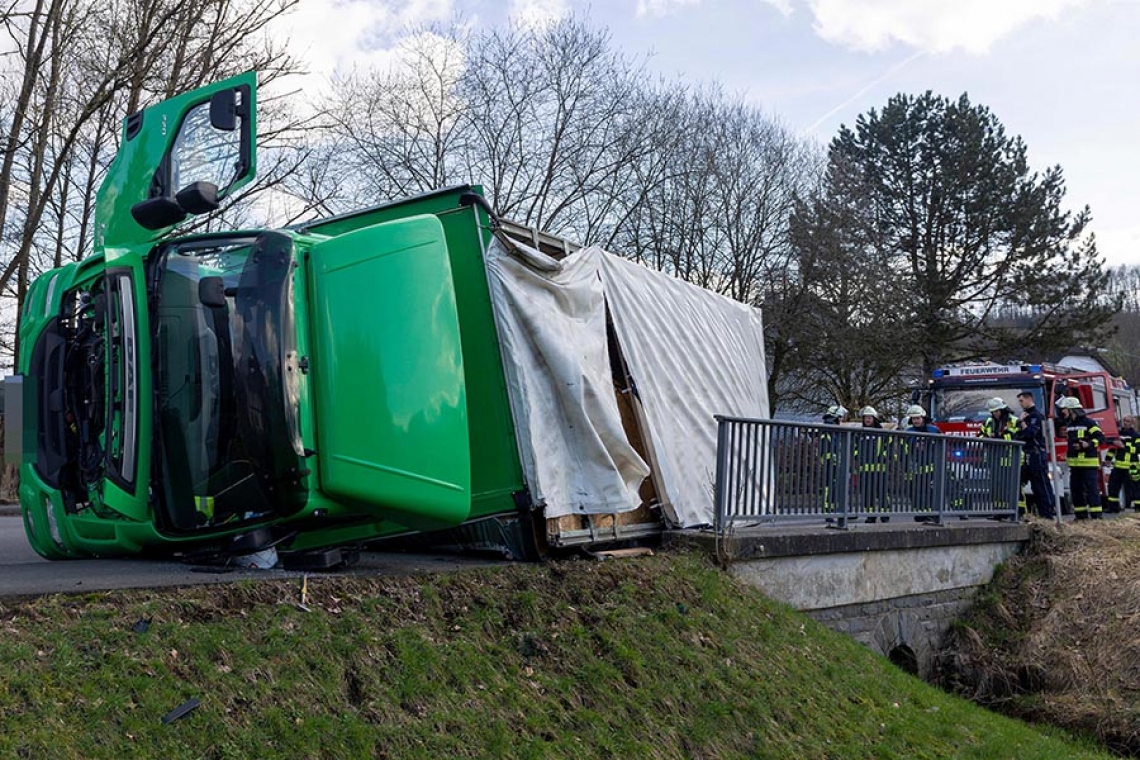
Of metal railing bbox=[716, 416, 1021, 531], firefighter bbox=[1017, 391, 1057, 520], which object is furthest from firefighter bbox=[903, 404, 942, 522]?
firefighter bbox=[1017, 391, 1057, 520]

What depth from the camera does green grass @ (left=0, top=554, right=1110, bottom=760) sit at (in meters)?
4.39

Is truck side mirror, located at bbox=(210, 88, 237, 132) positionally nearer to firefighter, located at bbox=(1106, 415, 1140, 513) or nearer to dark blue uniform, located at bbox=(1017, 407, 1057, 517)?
dark blue uniform, located at bbox=(1017, 407, 1057, 517)

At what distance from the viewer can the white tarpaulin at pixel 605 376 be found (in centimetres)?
774

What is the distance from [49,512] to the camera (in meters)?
6.92

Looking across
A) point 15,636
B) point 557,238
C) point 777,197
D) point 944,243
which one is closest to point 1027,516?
point 557,238

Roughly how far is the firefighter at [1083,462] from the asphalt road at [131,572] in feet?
36.7

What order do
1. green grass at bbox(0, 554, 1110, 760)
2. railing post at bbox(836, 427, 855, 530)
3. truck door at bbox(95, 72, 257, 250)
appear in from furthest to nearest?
1. railing post at bbox(836, 427, 855, 530)
2. truck door at bbox(95, 72, 257, 250)
3. green grass at bbox(0, 554, 1110, 760)

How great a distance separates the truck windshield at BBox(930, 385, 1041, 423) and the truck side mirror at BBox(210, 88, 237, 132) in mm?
15954

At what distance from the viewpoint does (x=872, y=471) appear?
10625 mm

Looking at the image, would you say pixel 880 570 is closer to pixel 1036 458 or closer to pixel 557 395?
pixel 557 395

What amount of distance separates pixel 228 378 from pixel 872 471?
262 inches

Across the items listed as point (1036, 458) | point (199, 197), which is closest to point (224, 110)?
point (199, 197)

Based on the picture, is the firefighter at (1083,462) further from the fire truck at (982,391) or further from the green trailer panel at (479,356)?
the green trailer panel at (479,356)

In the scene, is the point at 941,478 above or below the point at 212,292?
below
